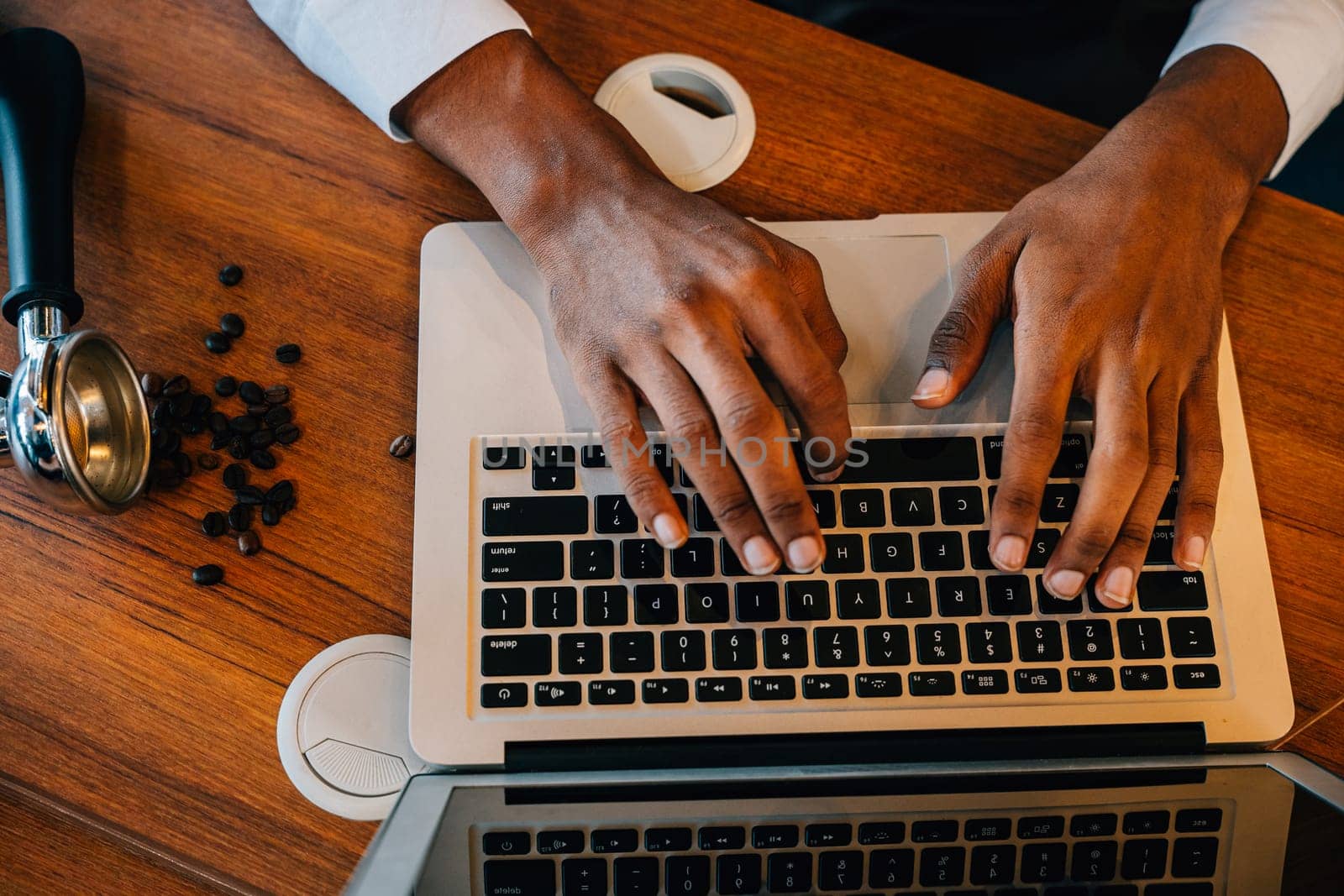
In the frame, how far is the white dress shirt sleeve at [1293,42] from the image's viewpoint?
0.65 metres

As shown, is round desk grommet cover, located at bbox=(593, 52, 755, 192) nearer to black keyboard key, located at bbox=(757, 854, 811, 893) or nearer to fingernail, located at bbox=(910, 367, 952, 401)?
fingernail, located at bbox=(910, 367, 952, 401)

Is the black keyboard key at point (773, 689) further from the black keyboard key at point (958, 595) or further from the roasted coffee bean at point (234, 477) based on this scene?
the roasted coffee bean at point (234, 477)

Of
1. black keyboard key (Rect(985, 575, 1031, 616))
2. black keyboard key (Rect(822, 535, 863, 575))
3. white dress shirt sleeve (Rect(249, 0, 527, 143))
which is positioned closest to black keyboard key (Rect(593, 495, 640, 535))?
black keyboard key (Rect(822, 535, 863, 575))

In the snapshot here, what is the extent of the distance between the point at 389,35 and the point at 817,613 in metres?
0.48

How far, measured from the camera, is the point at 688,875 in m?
0.46

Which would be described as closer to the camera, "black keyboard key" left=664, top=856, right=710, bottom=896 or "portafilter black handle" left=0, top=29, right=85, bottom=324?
"black keyboard key" left=664, top=856, right=710, bottom=896

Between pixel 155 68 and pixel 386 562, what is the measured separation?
424 millimetres

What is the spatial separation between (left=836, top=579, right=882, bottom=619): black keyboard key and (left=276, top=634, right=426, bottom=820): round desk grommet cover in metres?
0.26

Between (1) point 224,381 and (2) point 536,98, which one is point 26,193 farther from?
(2) point 536,98

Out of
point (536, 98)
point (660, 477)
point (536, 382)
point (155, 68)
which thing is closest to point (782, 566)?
point (660, 477)

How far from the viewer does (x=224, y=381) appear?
0.59 metres

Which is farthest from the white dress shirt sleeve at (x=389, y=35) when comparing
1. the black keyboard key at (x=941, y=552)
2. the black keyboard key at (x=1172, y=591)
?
the black keyboard key at (x=1172, y=591)

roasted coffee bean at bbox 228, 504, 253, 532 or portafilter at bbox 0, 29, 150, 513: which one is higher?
portafilter at bbox 0, 29, 150, 513

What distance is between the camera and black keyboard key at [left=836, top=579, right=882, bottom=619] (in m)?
0.53
